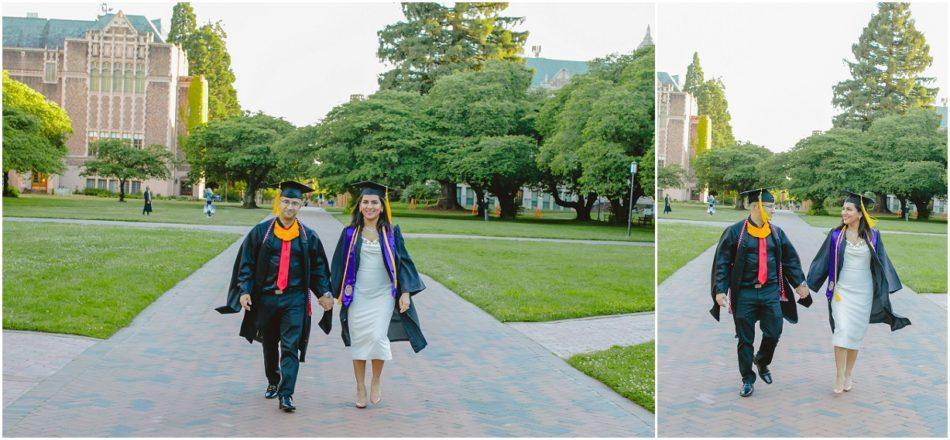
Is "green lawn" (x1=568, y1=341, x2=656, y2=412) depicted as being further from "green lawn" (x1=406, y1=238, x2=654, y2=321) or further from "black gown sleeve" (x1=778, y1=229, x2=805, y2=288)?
"black gown sleeve" (x1=778, y1=229, x2=805, y2=288)

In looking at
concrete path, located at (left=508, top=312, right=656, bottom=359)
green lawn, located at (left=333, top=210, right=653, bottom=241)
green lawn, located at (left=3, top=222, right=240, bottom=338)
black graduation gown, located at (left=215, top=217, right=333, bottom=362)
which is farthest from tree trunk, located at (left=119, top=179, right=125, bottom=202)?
concrete path, located at (left=508, top=312, right=656, bottom=359)

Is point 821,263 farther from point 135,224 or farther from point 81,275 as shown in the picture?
point 81,275

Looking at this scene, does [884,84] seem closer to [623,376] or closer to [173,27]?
[623,376]

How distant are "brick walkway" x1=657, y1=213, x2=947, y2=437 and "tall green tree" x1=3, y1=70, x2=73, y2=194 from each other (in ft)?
16.2

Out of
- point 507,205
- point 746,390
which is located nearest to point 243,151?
point 507,205

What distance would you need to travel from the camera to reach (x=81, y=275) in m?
7.34

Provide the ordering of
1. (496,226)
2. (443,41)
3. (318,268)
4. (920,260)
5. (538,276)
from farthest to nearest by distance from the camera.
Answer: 1. (538,276)
2. (496,226)
3. (443,41)
4. (920,260)
5. (318,268)

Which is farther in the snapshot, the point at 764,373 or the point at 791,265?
the point at 764,373

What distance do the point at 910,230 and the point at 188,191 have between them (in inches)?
236

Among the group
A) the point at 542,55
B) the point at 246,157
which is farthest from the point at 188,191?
the point at 542,55

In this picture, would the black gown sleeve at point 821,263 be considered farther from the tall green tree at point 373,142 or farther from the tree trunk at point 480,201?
the tree trunk at point 480,201

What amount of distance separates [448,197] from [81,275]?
3.72 m

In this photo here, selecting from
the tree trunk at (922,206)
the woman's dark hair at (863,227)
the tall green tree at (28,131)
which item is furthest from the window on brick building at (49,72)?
the tree trunk at (922,206)

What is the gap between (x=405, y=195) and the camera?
8.52m
